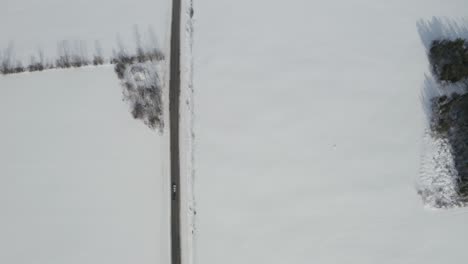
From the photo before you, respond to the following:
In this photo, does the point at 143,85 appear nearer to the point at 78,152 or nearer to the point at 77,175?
the point at 78,152

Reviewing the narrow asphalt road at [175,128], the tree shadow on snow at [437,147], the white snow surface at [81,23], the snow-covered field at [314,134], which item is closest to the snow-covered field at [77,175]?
the narrow asphalt road at [175,128]

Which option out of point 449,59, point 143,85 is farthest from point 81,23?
point 449,59

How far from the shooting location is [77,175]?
19.7 metres

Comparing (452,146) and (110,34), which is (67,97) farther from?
(452,146)

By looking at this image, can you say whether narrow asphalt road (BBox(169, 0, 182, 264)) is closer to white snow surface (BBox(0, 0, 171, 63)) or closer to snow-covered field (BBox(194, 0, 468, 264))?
white snow surface (BBox(0, 0, 171, 63))

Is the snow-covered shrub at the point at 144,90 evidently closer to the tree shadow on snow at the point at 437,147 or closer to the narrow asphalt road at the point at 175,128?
the narrow asphalt road at the point at 175,128

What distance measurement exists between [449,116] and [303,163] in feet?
27.0

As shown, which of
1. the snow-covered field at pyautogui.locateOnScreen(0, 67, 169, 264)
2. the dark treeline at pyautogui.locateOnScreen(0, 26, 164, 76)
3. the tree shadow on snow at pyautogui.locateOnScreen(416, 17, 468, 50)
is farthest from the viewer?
the dark treeline at pyautogui.locateOnScreen(0, 26, 164, 76)

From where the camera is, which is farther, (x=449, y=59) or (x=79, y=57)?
(x=79, y=57)

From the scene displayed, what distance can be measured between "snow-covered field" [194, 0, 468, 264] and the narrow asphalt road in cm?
116

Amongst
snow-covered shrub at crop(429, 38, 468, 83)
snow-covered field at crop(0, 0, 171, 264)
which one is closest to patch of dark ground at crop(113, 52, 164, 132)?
snow-covered field at crop(0, 0, 171, 264)

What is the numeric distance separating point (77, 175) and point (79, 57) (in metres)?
7.17

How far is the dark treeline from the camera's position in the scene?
20.6 m

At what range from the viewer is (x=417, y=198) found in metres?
18.0
